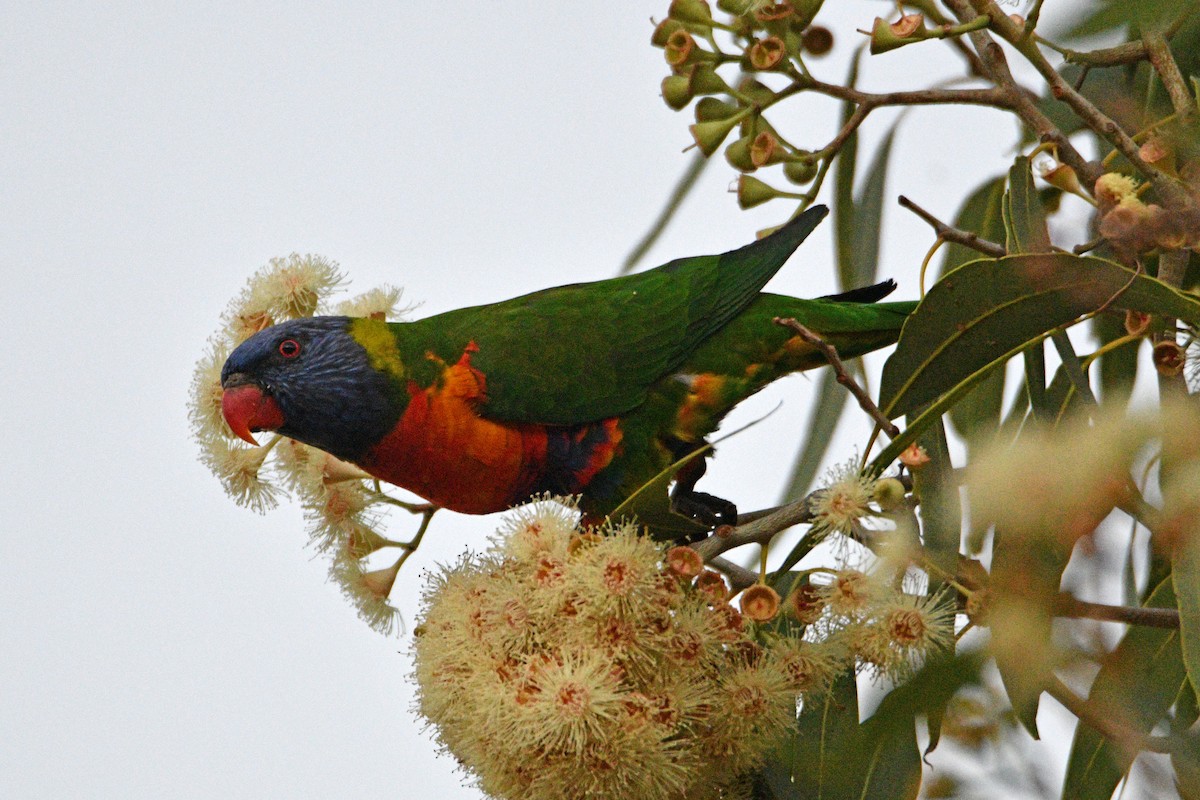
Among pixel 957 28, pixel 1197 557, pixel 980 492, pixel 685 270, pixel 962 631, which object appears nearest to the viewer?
pixel 980 492

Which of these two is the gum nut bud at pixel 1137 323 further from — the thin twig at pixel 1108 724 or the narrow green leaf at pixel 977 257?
the thin twig at pixel 1108 724

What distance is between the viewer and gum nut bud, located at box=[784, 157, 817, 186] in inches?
68.0

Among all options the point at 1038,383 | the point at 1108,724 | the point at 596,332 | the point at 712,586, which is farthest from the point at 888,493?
the point at 596,332

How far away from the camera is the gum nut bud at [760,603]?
4.60 feet

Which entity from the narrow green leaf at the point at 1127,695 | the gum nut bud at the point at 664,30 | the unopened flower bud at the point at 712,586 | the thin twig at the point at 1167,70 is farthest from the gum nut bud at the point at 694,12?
the narrow green leaf at the point at 1127,695

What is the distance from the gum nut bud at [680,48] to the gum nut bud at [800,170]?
0.20 metres

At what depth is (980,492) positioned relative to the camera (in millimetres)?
790

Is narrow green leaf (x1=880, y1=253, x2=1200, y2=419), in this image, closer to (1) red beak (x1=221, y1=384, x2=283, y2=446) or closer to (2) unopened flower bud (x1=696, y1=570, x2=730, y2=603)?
(2) unopened flower bud (x1=696, y1=570, x2=730, y2=603)

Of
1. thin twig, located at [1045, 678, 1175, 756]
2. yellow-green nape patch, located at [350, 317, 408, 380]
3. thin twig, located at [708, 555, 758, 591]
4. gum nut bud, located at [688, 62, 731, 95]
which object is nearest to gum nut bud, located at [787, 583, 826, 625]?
thin twig, located at [708, 555, 758, 591]

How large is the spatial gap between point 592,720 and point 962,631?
0.42 m

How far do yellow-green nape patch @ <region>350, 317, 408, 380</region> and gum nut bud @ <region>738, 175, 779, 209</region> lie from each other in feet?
2.03

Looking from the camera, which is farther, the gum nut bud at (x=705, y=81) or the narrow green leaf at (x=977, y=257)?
the narrow green leaf at (x=977, y=257)

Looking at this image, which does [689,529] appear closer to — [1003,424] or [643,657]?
[643,657]

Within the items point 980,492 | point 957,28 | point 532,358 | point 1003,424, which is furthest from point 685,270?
point 980,492
